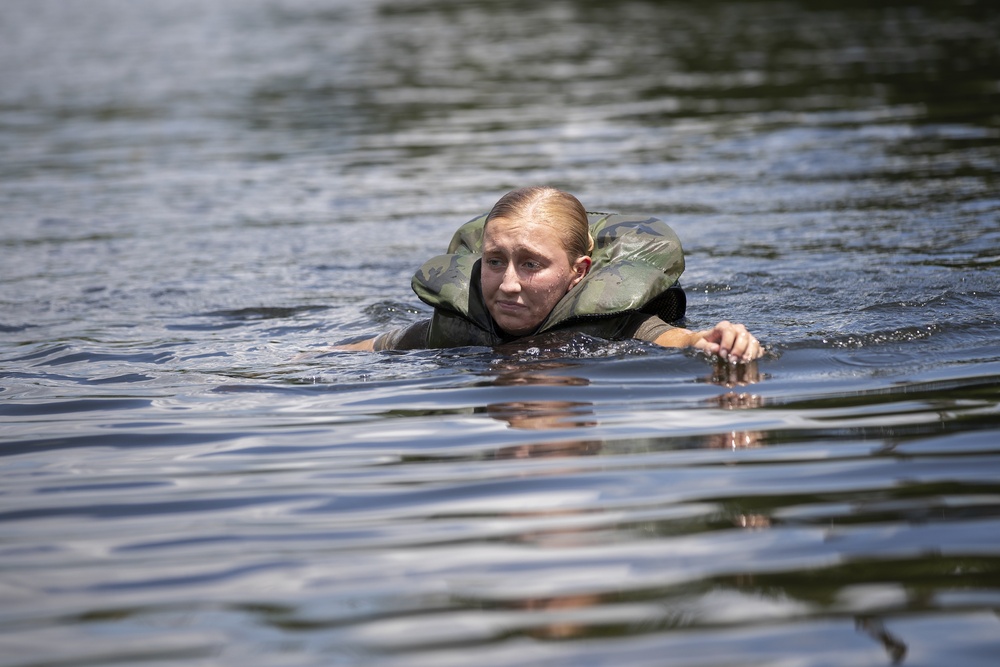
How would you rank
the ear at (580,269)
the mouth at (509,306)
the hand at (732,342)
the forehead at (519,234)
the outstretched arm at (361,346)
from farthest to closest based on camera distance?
1. the outstretched arm at (361,346)
2. the ear at (580,269)
3. the mouth at (509,306)
4. the forehead at (519,234)
5. the hand at (732,342)

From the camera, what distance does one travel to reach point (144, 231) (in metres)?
11.7

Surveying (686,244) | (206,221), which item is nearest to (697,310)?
(686,244)

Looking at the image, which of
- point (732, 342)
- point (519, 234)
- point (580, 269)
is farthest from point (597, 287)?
point (732, 342)

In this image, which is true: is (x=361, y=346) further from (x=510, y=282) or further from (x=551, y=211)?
(x=551, y=211)

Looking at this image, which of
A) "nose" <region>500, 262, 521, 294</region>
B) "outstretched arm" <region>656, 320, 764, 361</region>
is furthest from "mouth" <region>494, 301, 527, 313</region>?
"outstretched arm" <region>656, 320, 764, 361</region>

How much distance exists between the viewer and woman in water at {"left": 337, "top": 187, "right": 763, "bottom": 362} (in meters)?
6.30

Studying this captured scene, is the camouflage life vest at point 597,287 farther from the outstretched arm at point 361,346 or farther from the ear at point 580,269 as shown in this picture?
the outstretched arm at point 361,346

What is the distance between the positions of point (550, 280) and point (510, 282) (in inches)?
10.0

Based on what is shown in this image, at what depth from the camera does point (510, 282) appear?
629cm

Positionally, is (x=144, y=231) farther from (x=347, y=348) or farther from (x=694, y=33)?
(x=694, y=33)

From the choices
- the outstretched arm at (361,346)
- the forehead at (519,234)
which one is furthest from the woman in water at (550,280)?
the outstretched arm at (361,346)

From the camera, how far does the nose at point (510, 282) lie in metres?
6.28

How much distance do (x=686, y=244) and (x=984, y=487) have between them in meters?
6.13

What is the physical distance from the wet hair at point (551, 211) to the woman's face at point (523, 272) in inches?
1.4
